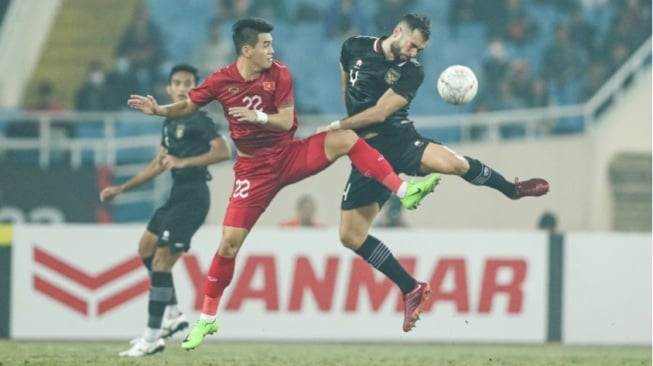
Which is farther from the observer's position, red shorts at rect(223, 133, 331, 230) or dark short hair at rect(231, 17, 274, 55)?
red shorts at rect(223, 133, 331, 230)

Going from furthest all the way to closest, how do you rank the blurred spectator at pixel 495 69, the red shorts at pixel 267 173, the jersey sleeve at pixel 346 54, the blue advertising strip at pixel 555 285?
the blurred spectator at pixel 495 69, the blue advertising strip at pixel 555 285, the jersey sleeve at pixel 346 54, the red shorts at pixel 267 173

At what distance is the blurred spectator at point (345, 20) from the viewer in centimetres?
2097

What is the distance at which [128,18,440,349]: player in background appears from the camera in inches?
413

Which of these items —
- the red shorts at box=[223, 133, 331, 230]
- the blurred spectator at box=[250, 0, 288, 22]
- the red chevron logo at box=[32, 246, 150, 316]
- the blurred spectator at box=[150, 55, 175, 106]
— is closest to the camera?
the red shorts at box=[223, 133, 331, 230]


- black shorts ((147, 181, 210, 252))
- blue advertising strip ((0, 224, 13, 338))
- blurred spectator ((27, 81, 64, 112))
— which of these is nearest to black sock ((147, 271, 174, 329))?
black shorts ((147, 181, 210, 252))

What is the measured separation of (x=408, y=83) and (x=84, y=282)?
5563mm

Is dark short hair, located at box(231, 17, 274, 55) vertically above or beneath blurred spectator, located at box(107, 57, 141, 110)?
beneath

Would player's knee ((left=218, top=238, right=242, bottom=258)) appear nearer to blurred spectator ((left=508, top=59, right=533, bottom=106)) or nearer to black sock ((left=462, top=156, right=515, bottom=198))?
black sock ((left=462, top=156, right=515, bottom=198))

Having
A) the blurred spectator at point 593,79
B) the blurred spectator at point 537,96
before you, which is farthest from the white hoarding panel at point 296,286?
the blurred spectator at point 593,79

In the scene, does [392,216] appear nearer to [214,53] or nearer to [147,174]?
[214,53]

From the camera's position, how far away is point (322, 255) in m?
15.4

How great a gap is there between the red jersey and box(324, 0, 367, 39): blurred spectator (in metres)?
10.4

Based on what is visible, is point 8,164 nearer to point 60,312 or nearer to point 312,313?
point 60,312

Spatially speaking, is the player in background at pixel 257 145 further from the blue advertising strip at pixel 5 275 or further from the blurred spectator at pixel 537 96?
the blurred spectator at pixel 537 96
